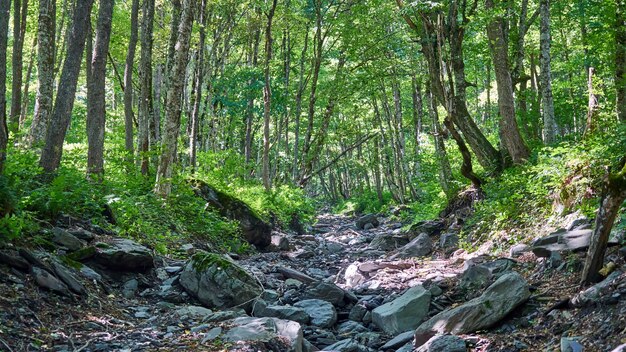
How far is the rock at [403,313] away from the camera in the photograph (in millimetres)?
7164

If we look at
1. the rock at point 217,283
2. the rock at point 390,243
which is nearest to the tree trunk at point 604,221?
the rock at point 217,283

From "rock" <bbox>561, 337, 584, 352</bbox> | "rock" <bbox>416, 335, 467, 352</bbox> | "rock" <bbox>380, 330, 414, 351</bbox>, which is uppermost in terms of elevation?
"rock" <bbox>561, 337, 584, 352</bbox>

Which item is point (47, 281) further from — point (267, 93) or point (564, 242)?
point (267, 93)

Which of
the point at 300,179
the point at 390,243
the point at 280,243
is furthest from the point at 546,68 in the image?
the point at 300,179

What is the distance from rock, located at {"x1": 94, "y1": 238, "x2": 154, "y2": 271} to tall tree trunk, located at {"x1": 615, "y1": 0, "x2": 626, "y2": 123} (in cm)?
994

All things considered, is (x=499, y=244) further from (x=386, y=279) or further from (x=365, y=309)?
(x=365, y=309)

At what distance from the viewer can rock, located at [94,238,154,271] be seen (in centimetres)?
760

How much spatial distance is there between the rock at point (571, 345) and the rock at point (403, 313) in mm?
2361

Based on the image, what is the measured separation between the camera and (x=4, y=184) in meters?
6.28

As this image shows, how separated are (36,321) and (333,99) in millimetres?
21060

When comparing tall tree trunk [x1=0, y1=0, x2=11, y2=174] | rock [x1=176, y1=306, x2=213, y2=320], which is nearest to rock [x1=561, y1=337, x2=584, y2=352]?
rock [x1=176, y1=306, x2=213, y2=320]

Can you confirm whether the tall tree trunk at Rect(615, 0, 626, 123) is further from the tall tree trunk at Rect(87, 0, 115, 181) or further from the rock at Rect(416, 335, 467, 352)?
the tall tree trunk at Rect(87, 0, 115, 181)

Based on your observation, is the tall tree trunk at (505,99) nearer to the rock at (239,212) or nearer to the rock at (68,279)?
the rock at (239,212)

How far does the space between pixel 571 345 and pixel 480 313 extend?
1.43m
